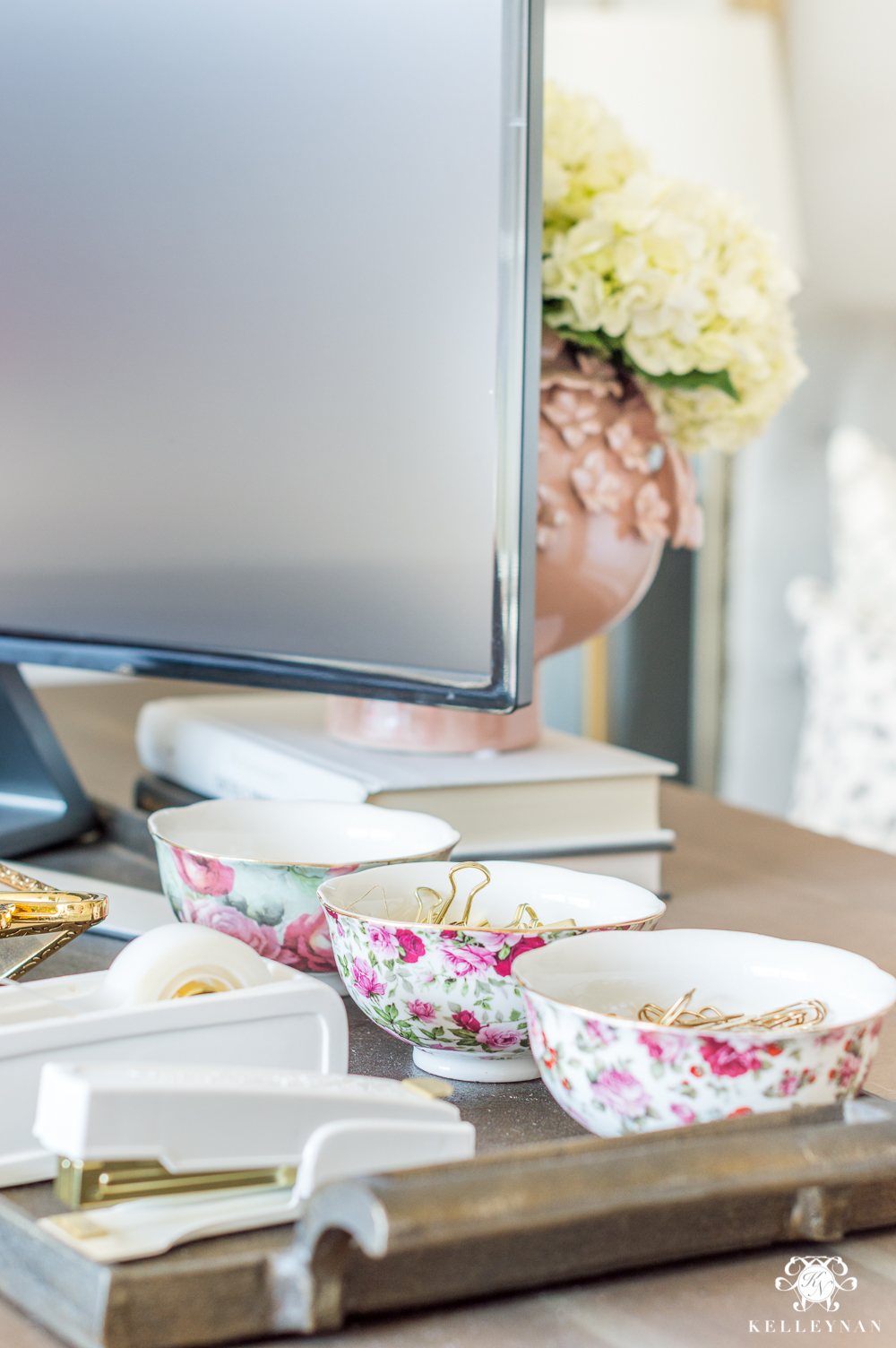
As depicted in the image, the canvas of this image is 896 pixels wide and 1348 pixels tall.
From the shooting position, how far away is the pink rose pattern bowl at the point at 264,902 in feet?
1.45

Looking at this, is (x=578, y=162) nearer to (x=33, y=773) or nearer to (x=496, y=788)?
(x=496, y=788)

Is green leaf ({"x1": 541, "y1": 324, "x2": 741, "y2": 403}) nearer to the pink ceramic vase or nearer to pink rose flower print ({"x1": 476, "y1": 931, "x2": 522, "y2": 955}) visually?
the pink ceramic vase

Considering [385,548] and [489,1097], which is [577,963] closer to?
[489,1097]

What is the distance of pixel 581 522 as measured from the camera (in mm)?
674

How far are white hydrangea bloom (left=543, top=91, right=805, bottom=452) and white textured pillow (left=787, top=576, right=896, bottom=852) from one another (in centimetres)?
82

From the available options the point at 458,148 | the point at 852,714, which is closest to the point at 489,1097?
the point at 458,148

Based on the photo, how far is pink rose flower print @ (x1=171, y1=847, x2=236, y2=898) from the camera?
445mm

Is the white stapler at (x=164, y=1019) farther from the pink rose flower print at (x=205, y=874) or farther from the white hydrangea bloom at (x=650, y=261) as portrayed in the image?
the white hydrangea bloom at (x=650, y=261)

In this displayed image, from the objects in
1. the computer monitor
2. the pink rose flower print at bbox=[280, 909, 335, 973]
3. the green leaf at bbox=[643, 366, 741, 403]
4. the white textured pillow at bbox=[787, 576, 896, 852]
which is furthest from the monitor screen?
the white textured pillow at bbox=[787, 576, 896, 852]

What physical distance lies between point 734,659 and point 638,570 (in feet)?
4.09

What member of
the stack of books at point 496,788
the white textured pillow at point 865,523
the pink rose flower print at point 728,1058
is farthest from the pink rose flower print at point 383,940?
the white textured pillow at point 865,523

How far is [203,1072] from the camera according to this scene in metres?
0.29

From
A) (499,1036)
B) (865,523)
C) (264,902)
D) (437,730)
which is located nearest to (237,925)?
(264,902)

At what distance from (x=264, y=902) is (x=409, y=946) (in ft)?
0.30
